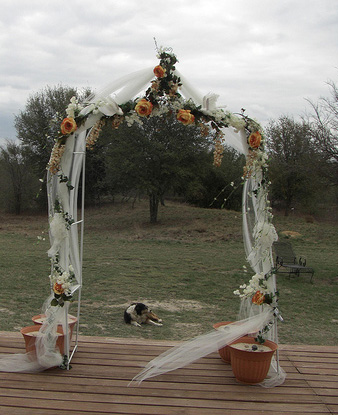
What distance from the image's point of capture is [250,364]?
3686mm

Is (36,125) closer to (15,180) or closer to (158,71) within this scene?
(15,180)

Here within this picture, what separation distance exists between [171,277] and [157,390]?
7071 mm

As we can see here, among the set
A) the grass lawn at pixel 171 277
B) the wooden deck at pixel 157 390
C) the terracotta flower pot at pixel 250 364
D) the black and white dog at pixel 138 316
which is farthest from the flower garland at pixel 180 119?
the black and white dog at pixel 138 316

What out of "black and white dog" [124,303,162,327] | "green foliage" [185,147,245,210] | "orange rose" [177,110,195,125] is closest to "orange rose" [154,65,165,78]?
"orange rose" [177,110,195,125]

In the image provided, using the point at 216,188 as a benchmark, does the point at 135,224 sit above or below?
below

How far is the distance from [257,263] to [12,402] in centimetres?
232

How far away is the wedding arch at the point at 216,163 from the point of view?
381cm

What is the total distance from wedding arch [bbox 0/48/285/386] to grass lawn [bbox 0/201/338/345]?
0.58 meters

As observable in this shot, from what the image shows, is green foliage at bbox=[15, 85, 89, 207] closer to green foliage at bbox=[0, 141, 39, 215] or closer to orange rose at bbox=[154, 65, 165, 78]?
green foliage at bbox=[0, 141, 39, 215]

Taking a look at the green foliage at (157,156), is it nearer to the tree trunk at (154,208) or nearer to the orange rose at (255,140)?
the tree trunk at (154,208)

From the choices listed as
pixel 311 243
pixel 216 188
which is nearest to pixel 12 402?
pixel 311 243

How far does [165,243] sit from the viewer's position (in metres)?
16.7

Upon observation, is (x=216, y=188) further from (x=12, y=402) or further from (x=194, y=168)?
(x=12, y=402)

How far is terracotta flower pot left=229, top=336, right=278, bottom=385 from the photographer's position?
3.68m
